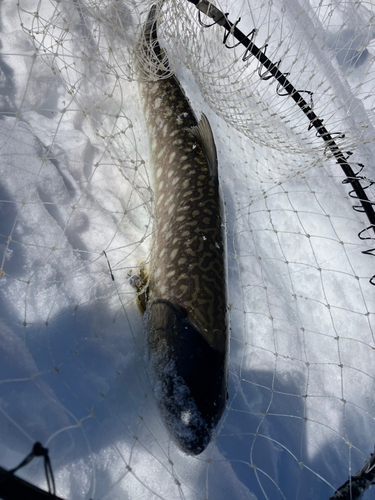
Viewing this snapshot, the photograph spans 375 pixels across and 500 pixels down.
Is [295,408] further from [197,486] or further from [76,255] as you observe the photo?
[76,255]

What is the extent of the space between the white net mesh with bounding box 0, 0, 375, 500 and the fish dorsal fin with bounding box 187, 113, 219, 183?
20.1 inches

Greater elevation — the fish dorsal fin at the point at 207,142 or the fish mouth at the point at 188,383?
the fish dorsal fin at the point at 207,142

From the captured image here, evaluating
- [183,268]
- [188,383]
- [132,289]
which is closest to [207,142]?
[183,268]

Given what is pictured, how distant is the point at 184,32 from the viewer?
11.2ft

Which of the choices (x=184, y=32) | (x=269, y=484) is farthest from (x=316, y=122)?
(x=269, y=484)

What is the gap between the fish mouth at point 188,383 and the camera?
2285 millimetres

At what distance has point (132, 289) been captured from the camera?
10.1 feet

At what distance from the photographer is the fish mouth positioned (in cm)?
229

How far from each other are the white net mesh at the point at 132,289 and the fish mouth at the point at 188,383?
240mm

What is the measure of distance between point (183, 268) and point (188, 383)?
853 mm

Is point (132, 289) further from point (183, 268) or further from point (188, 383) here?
point (188, 383)

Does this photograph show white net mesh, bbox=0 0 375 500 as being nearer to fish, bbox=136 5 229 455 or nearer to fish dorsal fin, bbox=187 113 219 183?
fish, bbox=136 5 229 455

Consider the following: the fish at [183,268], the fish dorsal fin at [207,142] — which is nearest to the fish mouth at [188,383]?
the fish at [183,268]

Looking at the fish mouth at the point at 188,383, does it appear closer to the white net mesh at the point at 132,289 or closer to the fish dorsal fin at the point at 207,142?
the white net mesh at the point at 132,289
